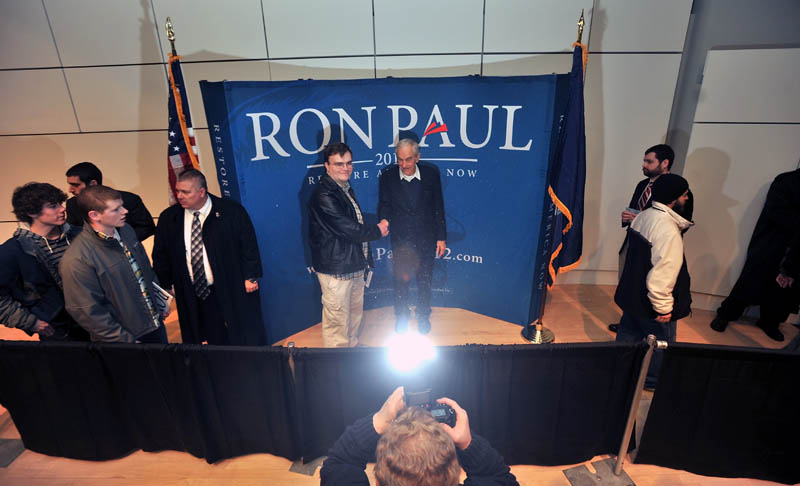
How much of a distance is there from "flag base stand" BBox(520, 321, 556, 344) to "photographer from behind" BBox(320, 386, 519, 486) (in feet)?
7.62

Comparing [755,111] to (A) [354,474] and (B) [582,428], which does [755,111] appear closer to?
(B) [582,428]

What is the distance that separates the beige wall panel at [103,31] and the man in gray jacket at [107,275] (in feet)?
8.00

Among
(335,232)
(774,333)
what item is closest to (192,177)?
(335,232)

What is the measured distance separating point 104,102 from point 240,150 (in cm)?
217

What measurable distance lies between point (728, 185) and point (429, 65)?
309cm

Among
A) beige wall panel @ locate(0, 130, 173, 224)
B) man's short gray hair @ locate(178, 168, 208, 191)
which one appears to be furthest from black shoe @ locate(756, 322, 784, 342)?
beige wall panel @ locate(0, 130, 173, 224)

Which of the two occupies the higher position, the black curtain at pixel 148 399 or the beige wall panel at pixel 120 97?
the beige wall panel at pixel 120 97

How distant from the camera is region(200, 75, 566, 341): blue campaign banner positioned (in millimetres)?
3367

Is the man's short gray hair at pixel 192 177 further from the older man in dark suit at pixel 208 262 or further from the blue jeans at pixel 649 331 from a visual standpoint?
the blue jeans at pixel 649 331

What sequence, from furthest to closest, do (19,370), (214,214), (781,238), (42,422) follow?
(781,238) → (214,214) → (42,422) → (19,370)

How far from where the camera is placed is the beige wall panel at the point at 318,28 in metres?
3.97

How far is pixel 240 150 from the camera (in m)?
3.39

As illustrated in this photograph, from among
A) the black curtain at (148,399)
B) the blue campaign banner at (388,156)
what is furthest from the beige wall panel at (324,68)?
the black curtain at (148,399)

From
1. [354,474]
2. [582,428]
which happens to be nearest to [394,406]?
[354,474]
